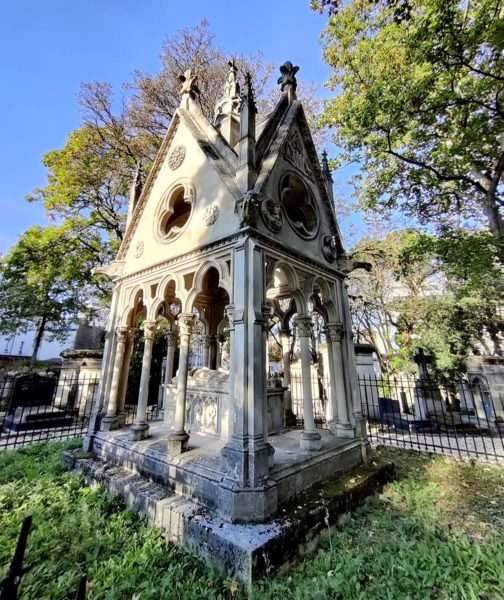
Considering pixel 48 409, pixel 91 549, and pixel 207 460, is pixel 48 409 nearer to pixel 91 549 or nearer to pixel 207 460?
pixel 91 549

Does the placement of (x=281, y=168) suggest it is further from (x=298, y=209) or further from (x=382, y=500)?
(x=382, y=500)

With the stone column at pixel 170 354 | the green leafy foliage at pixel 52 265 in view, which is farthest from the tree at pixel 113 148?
the stone column at pixel 170 354

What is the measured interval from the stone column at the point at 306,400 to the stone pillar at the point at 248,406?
4.05 feet

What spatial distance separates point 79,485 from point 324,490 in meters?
4.29

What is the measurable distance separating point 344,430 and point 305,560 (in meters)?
2.72

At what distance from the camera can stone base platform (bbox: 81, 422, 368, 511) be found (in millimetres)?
4027

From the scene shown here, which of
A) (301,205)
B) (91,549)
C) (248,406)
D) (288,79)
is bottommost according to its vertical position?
(91,549)

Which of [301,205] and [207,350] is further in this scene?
[207,350]

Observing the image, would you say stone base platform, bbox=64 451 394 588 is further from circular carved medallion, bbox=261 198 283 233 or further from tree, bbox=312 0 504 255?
tree, bbox=312 0 504 255

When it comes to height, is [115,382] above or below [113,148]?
below

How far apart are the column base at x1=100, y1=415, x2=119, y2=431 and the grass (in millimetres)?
1322

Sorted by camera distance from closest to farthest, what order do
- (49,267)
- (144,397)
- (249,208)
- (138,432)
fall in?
(249,208) < (138,432) < (144,397) < (49,267)

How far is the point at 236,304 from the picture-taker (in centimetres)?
437

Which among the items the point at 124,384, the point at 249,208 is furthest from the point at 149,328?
the point at 249,208
